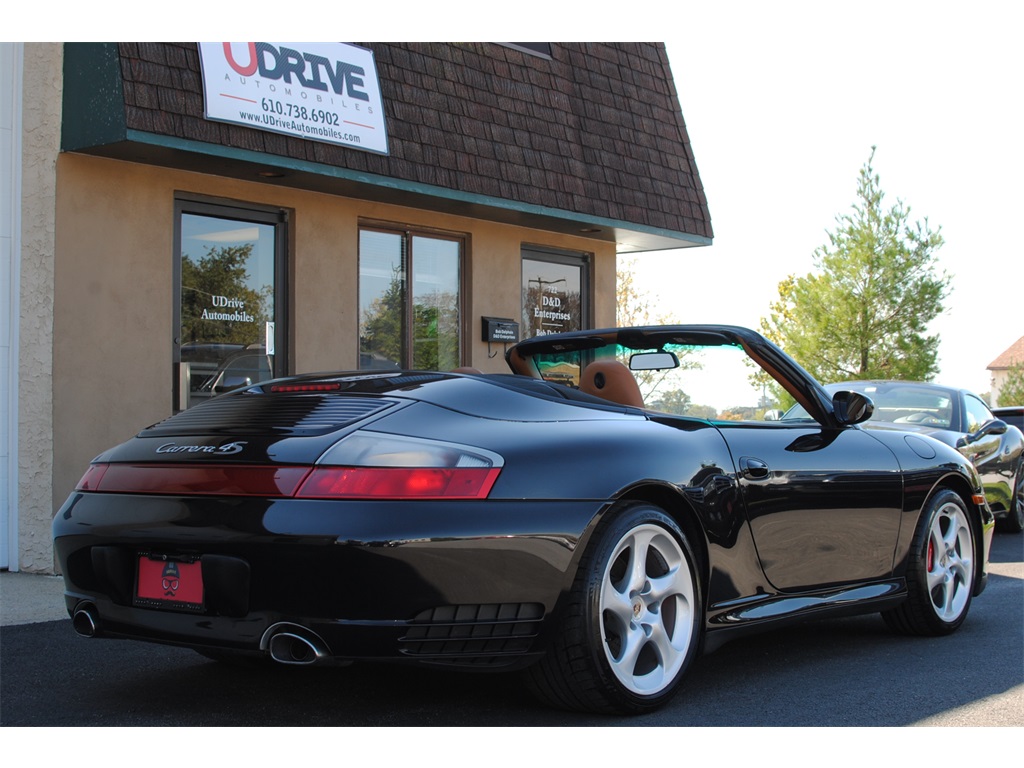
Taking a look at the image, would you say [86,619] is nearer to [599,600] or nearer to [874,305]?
[599,600]

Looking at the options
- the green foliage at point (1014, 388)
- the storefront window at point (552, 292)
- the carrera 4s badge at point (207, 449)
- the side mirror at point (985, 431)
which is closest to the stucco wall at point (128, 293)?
the storefront window at point (552, 292)

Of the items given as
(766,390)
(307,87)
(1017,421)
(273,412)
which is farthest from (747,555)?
(1017,421)

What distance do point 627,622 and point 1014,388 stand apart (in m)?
58.9

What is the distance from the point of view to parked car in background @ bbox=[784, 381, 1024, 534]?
1010 cm

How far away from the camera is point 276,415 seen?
12.4 ft

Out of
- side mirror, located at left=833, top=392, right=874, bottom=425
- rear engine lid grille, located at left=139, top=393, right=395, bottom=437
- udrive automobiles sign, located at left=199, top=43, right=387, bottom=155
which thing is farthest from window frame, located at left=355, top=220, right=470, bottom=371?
rear engine lid grille, located at left=139, top=393, right=395, bottom=437

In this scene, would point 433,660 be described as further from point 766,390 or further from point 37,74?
point 37,74

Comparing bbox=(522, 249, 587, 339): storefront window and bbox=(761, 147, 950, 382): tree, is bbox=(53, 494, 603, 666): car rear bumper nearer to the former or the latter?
bbox=(522, 249, 587, 339): storefront window

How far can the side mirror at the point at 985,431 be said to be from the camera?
9.98 m

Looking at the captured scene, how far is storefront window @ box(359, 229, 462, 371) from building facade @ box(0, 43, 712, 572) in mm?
21

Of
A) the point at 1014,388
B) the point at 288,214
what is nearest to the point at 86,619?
the point at 288,214

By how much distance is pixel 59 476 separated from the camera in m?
7.63

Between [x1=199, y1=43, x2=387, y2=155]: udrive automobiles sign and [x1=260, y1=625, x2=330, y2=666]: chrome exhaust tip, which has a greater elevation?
[x1=199, y1=43, x2=387, y2=155]: udrive automobiles sign

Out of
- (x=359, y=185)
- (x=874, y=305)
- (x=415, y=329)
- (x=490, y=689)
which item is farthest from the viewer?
(x=874, y=305)
